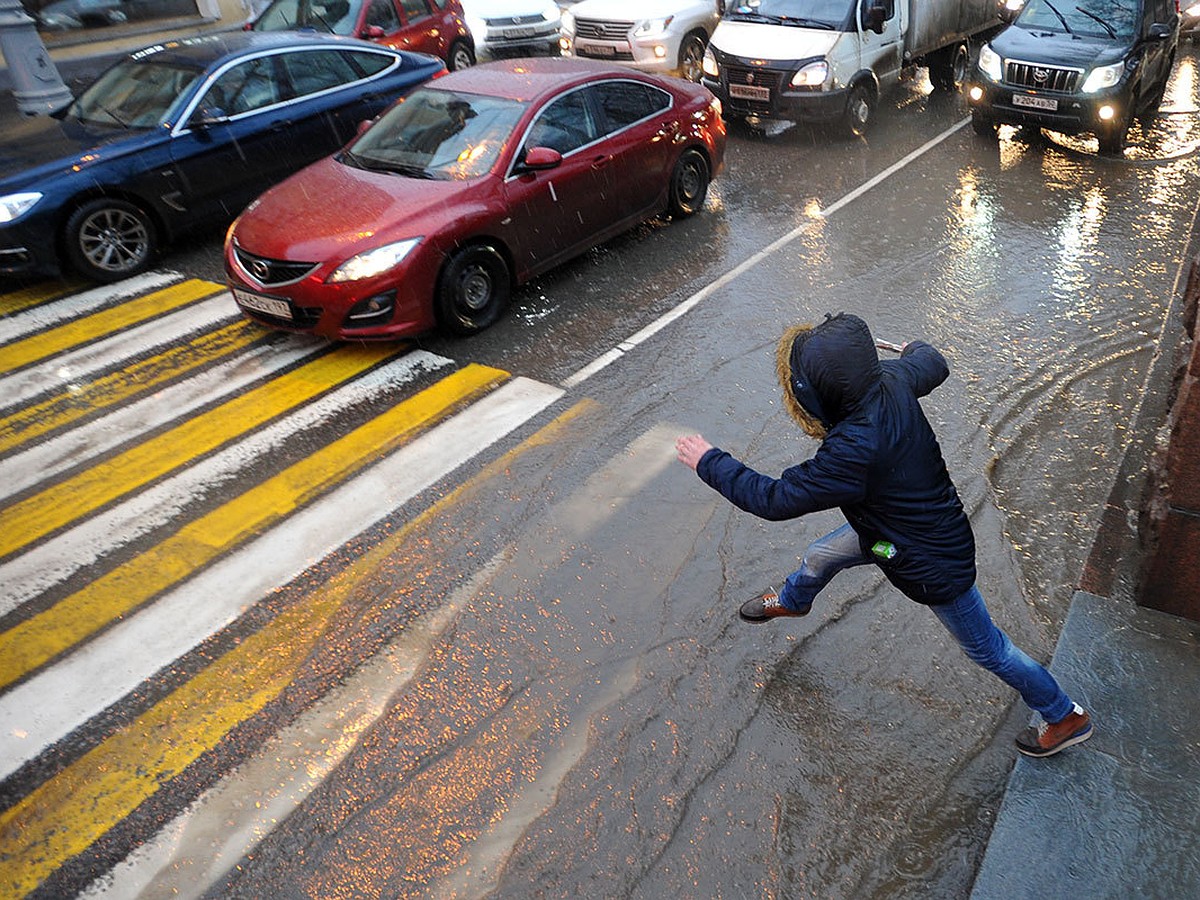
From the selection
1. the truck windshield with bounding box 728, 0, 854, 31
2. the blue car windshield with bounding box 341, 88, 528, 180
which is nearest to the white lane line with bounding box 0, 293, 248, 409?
the blue car windshield with bounding box 341, 88, 528, 180

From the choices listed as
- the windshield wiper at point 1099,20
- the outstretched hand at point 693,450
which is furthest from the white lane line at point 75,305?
the windshield wiper at point 1099,20

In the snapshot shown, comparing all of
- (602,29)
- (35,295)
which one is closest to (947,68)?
(602,29)

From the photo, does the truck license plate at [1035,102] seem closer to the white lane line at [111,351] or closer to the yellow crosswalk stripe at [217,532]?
the yellow crosswalk stripe at [217,532]

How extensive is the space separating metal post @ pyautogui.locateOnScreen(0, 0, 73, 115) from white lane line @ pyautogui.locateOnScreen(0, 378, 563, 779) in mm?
10008

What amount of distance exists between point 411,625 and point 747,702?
1.69m

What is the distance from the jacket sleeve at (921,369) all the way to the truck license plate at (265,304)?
15.5 feet

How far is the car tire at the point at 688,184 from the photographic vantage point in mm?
9438

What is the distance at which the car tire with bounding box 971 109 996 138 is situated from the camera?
39.0 ft

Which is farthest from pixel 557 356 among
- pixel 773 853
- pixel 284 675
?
pixel 773 853

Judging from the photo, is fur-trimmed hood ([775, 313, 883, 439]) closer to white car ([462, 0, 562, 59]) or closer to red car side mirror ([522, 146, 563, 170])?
red car side mirror ([522, 146, 563, 170])

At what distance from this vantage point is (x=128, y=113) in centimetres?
899

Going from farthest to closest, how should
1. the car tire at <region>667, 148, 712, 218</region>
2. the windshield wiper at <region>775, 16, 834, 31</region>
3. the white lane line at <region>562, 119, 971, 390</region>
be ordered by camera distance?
the windshield wiper at <region>775, 16, 834, 31</region> < the car tire at <region>667, 148, 712, 218</region> < the white lane line at <region>562, 119, 971, 390</region>

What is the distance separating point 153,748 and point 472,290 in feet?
14.1

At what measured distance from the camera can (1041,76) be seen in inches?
442
